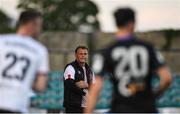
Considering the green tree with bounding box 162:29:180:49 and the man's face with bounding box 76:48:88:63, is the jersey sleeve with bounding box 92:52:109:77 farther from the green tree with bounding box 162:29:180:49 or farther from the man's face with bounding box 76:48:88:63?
the green tree with bounding box 162:29:180:49

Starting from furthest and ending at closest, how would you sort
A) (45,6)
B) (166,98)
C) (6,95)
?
(45,6) < (166,98) < (6,95)

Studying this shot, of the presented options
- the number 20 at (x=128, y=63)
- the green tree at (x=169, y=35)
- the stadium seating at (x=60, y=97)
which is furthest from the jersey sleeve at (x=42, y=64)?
the green tree at (x=169, y=35)

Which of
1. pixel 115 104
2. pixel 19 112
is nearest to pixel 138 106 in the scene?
→ pixel 115 104

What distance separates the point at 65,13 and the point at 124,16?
7017cm

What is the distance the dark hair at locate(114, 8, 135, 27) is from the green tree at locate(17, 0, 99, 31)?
66244 millimetres

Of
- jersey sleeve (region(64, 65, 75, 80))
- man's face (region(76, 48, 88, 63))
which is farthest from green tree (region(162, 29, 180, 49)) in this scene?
jersey sleeve (region(64, 65, 75, 80))

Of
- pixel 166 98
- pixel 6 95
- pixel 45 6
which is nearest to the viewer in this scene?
pixel 6 95

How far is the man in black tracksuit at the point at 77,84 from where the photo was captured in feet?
34.1

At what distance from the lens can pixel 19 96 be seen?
20.4 ft

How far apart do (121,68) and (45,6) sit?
68.7 meters

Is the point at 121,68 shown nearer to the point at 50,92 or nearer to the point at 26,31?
the point at 26,31

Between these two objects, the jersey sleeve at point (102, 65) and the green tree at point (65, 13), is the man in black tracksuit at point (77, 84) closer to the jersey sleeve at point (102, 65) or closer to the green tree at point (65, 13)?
the jersey sleeve at point (102, 65)

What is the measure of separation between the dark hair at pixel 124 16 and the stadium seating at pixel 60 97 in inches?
587

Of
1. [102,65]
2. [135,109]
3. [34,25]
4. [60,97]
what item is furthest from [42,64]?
[60,97]
